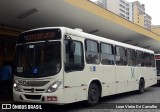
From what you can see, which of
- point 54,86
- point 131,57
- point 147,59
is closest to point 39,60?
point 54,86

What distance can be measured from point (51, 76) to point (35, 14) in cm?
540

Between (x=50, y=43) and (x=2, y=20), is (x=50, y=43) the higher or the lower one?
the lower one

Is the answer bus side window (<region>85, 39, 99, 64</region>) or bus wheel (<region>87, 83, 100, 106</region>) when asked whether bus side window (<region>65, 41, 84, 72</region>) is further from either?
bus wheel (<region>87, 83, 100, 106</region>)

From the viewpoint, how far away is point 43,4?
12297mm

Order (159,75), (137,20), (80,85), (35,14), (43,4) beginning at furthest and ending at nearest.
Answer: (137,20) < (159,75) < (35,14) < (43,4) < (80,85)

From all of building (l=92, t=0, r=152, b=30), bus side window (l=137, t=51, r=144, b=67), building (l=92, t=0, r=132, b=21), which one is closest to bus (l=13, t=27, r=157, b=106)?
bus side window (l=137, t=51, r=144, b=67)

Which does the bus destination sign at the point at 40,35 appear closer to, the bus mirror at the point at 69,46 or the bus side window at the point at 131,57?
the bus mirror at the point at 69,46

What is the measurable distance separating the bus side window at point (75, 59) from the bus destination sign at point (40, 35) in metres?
0.62

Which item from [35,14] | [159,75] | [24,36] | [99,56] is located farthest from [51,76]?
[159,75]

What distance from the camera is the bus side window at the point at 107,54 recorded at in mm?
11534

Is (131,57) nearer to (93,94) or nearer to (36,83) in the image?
(93,94)

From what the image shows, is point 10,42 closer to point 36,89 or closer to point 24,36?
point 24,36

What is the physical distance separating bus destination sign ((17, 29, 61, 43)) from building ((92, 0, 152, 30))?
11067 cm

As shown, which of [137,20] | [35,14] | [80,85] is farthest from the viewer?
[137,20]
